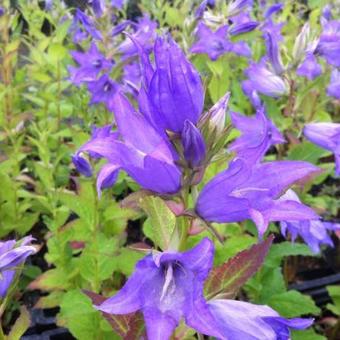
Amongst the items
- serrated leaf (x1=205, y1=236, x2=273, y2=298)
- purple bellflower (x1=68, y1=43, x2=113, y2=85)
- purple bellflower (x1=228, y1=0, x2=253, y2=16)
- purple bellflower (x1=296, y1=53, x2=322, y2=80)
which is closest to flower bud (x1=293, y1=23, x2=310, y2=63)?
purple bellflower (x1=296, y1=53, x2=322, y2=80)

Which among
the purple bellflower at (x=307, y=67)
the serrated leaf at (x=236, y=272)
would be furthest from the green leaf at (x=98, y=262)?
the purple bellflower at (x=307, y=67)

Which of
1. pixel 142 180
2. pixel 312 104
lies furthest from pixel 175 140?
Result: pixel 312 104

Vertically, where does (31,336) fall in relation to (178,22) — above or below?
below

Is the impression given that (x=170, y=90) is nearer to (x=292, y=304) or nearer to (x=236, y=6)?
(x=292, y=304)

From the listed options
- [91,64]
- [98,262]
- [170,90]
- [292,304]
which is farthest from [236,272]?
[91,64]

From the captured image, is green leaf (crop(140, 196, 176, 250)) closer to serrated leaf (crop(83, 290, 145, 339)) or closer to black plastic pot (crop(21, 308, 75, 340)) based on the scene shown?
serrated leaf (crop(83, 290, 145, 339))

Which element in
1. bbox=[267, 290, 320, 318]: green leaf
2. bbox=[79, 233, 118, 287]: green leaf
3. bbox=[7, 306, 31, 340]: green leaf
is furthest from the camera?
bbox=[267, 290, 320, 318]: green leaf

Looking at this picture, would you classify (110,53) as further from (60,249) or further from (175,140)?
(175,140)
